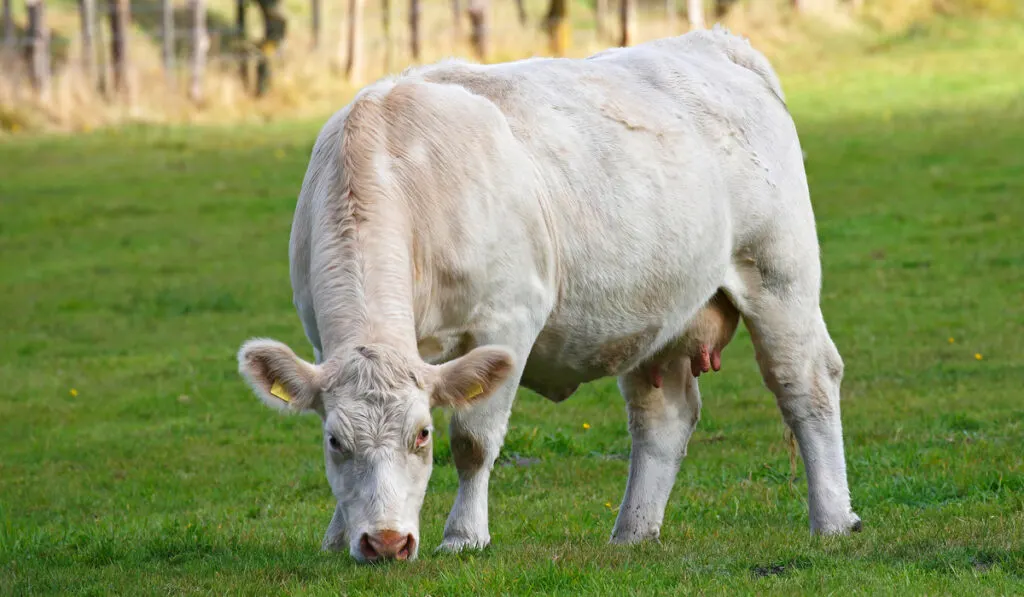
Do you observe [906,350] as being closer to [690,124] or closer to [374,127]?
[690,124]

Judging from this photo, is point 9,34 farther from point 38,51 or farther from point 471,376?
point 471,376

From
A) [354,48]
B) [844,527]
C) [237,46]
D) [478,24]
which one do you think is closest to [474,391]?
[844,527]

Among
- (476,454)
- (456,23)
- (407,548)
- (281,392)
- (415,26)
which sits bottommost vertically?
(456,23)

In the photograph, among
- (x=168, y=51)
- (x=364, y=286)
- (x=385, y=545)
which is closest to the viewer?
(x=385, y=545)

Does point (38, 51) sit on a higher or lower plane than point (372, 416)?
lower

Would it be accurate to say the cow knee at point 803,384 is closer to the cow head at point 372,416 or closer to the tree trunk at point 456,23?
the cow head at point 372,416

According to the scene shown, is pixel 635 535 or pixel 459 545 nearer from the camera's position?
pixel 459 545

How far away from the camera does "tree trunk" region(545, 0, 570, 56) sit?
1266 inches

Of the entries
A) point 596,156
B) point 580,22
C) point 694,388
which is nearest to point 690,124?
point 596,156

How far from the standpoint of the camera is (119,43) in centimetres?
2903

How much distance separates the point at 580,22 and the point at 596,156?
41600 mm

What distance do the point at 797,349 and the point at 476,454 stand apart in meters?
2.14

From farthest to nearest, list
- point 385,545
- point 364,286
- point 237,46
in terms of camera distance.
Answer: point 237,46, point 364,286, point 385,545

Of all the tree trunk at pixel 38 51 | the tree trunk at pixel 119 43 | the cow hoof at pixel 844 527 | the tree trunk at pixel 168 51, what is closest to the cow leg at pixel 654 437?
the cow hoof at pixel 844 527
